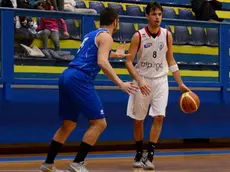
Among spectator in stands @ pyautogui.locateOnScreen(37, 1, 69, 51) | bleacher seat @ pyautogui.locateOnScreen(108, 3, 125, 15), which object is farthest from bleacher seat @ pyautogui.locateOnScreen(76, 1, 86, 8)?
spectator in stands @ pyautogui.locateOnScreen(37, 1, 69, 51)

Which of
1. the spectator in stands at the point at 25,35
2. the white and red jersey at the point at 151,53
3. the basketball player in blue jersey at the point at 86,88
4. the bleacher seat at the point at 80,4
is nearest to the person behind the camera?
the basketball player in blue jersey at the point at 86,88

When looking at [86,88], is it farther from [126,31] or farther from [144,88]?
[126,31]

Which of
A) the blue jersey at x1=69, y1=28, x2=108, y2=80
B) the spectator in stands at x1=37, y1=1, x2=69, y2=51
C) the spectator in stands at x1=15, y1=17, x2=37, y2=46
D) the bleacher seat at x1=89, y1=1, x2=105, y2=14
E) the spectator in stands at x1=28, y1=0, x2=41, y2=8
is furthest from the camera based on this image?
the bleacher seat at x1=89, y1=1, x2=105, y2=14

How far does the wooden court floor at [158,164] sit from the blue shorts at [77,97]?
91cm

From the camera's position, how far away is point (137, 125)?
22.9 feet

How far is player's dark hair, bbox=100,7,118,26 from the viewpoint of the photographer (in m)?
5.73

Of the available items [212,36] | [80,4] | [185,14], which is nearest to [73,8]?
[80,4]

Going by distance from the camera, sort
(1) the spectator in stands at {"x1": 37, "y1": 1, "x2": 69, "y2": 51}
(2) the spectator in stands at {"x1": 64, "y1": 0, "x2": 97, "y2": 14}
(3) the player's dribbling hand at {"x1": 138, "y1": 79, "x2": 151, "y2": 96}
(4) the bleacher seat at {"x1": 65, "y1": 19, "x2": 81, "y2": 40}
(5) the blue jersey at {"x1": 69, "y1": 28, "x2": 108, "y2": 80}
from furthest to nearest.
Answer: (2) the spectator in stands at {"x1": 64, "y1": 0, "x2": 97, "y2": 14} < (4) the bleacher seat at {"x1": 65, "y1": 19, "x2": 81, "y2": 40} < (1) the spectator in stands at {"x1": 37, "y1": 1, "x2": 69, "y2": 51} < (3) the player's dribbling hand at {"x1": 138, "y1": 79, "x2": 151, "y2": 96} < (5) the blue jersey at {"x1": 69, "y1": 28, "x2": 108, "y2": 80}

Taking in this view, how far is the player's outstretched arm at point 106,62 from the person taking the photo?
17.6ft

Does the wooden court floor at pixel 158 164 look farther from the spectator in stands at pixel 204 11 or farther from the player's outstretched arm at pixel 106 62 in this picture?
the spectator in stands at pixel 204 11

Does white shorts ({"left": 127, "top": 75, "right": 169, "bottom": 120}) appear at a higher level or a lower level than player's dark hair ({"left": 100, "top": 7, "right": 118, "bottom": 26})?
lower

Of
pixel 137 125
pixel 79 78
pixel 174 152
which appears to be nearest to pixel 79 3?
pixel 174 152

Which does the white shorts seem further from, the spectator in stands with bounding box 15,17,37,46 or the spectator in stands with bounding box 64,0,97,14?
the spectator in stands with bounding box 64,0,97,14

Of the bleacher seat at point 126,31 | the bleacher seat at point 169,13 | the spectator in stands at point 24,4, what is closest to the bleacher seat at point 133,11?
the bleacher seat at point 169,13
